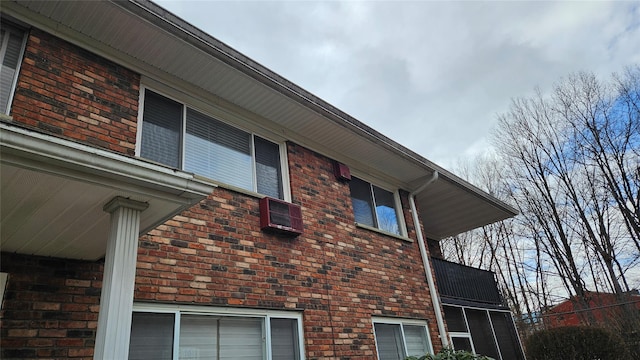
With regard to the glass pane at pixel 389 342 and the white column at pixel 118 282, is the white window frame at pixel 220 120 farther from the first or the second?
the glass pane at pixel 389 342

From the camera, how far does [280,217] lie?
564cm

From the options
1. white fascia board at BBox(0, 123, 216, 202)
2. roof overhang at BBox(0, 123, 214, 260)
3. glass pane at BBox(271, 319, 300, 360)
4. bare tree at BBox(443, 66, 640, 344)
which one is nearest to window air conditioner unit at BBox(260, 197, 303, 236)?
glass pane at BBox(271, 319, 300, 360)

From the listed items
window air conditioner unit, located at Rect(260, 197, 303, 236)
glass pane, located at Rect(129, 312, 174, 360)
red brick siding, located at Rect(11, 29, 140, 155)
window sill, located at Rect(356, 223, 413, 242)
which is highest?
red brick siding, located at Rect(11, 29, 140, 155)

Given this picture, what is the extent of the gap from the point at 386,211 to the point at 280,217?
3.38 meters

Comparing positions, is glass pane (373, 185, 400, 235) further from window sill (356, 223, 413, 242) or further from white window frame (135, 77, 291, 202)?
white window frame (135, 77, 291, 202)

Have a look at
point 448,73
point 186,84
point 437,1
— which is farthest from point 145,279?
point 448,73

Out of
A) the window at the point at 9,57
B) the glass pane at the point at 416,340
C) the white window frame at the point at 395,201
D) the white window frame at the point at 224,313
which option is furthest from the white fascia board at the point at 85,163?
the glass pane at the point at 416,340

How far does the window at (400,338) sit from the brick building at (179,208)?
0.03 m

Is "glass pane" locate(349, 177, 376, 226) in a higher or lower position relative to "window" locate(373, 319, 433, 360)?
higher

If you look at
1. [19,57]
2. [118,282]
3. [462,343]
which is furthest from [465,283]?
[19,57]

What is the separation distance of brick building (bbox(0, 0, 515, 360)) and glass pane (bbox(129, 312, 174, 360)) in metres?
0.01

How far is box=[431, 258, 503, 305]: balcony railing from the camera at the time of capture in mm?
8711

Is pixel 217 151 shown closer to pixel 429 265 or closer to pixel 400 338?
pixel 400 338

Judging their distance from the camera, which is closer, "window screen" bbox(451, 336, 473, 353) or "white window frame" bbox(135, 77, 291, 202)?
"white window frame" bbox(135, 77, 291, 202)
